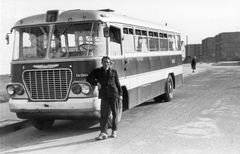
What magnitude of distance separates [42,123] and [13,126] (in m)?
0.75

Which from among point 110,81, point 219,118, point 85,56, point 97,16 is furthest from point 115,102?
point 219,118

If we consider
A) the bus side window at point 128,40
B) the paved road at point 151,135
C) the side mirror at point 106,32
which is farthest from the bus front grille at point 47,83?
the bus side window at point 128,40

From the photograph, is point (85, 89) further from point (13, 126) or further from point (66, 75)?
point (13, 126)

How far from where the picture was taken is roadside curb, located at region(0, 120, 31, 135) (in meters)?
7.99

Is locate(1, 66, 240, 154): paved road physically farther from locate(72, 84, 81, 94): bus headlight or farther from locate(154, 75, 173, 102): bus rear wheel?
locate(154, 75, 173, 102): bus rear wheel

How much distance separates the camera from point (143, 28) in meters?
9.87

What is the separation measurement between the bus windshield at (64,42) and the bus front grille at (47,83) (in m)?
0.37

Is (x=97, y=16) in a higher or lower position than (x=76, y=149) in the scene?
higher

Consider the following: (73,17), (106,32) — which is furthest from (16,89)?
(106,32)

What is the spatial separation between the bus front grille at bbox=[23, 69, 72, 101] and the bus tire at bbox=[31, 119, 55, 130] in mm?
976

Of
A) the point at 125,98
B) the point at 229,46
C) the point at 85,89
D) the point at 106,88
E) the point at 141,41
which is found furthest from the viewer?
the point at 229,46

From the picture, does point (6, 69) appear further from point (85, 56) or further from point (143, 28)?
point (85, 56)

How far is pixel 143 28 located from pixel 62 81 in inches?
148

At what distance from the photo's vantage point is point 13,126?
827 centimetres
